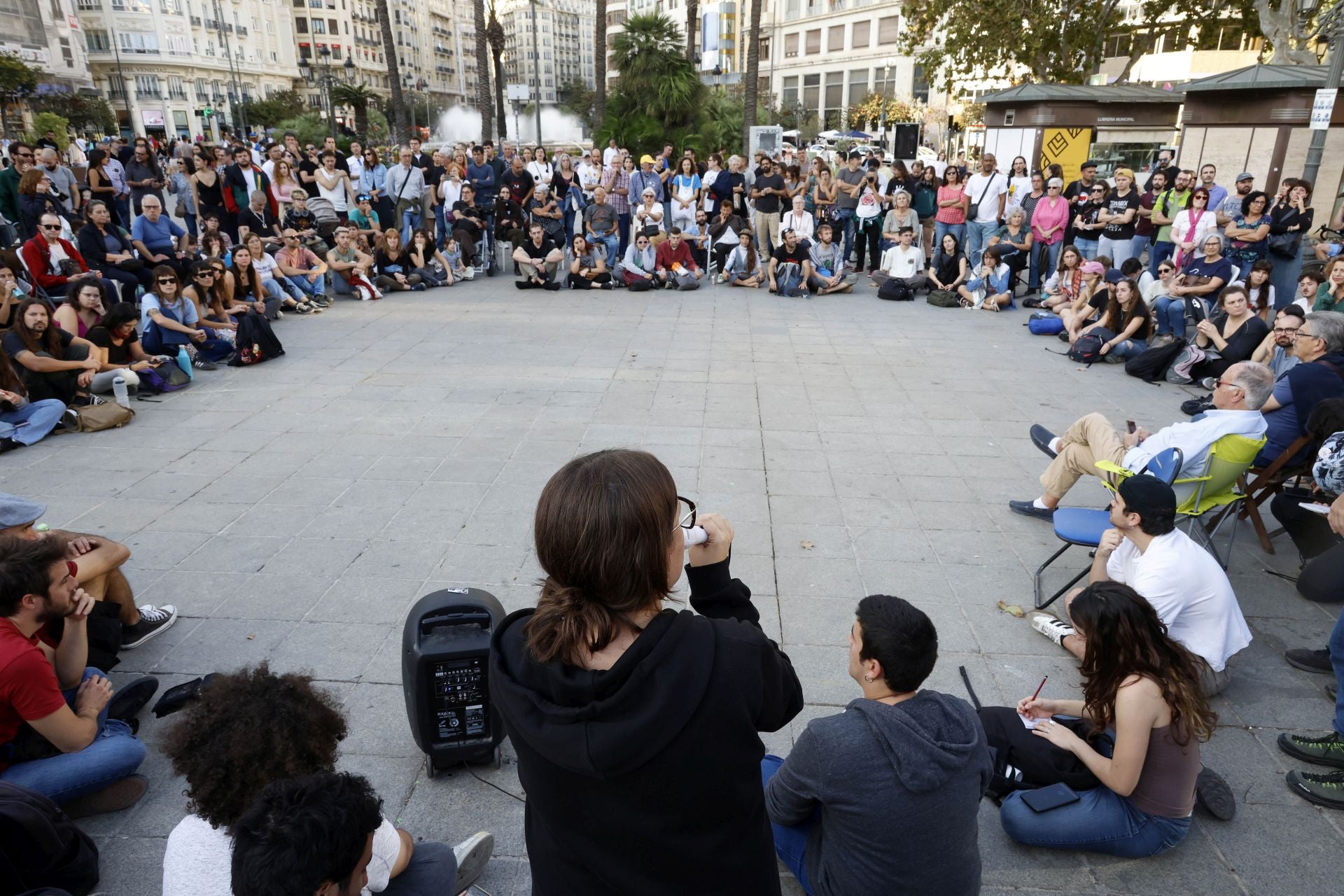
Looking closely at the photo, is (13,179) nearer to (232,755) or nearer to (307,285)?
(307,285)

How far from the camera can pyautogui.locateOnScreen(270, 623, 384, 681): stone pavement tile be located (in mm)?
3750

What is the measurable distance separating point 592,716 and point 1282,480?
218 inches

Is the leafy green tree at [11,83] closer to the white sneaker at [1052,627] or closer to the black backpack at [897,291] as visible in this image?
the black backpack at [897,291]

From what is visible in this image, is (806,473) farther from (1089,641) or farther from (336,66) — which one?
(336,66)

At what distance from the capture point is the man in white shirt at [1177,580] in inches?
129

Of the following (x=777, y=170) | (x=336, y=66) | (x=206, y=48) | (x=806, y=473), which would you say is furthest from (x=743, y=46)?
(x=806, y=473)

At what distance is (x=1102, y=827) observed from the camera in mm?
2736

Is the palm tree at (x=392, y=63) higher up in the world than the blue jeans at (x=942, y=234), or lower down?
higher up

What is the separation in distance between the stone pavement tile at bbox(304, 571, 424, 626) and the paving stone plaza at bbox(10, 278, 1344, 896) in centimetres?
2

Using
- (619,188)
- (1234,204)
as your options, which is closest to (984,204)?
(1234,204)

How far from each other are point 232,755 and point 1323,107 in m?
14.0

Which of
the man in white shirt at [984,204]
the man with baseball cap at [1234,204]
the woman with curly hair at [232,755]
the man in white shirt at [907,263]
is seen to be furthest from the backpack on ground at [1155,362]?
the woman with curly hair at [232,755]

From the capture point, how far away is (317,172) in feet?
43.9

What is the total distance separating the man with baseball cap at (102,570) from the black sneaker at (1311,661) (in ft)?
18.0
